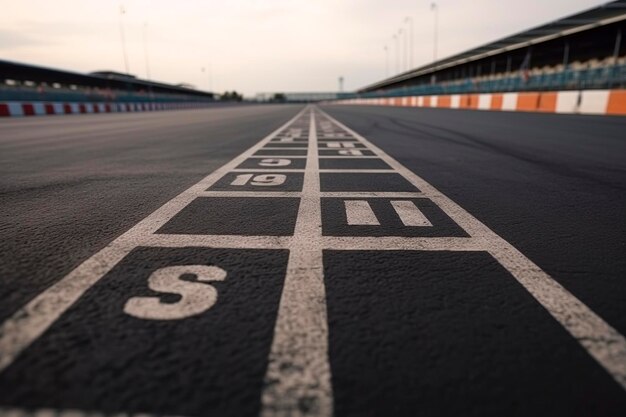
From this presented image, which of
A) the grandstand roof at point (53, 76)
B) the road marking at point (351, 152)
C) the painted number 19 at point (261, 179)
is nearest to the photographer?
the painted number 19 at point (261, 179)

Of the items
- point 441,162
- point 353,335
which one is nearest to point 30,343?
point 353,335

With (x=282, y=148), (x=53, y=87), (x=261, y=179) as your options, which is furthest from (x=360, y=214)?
(x=53, y=87)

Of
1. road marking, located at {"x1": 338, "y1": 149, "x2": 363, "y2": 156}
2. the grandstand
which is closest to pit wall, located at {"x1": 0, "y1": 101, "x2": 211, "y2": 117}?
the grandstand

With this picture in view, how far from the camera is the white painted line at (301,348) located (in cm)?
112

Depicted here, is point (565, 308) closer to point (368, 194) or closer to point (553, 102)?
point (368, 194)

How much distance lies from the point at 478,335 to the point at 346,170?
392 centimetres

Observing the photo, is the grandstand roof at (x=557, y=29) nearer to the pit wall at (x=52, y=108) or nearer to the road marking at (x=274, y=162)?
the road marking at (x=274, y=162)

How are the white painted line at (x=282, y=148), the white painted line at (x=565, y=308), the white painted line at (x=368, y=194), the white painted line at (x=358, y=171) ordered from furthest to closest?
the white painted line at (x=282, y=148) < the white painted line at (x=358, y=171) < the white painted line at (x=368, y=194) < the white painted line at (x=565, y=308)

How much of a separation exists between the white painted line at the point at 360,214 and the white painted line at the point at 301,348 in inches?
26.7

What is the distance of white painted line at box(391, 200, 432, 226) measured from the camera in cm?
289

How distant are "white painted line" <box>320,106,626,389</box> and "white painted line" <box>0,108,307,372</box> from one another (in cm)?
191

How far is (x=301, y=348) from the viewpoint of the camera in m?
1.36

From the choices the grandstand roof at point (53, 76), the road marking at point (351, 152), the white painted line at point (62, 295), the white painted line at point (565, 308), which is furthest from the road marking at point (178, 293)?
the grandstand roof at point (53, 76)

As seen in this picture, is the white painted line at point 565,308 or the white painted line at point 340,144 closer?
the white painted line at point 565,308
